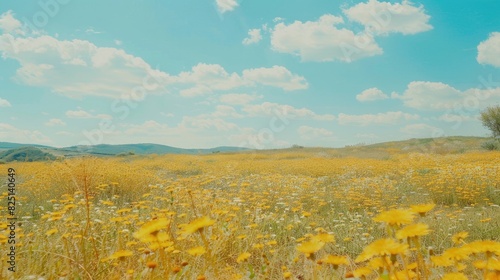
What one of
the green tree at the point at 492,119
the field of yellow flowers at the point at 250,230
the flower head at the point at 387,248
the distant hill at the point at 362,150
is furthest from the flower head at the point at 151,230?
the green tree at the point at 492,119

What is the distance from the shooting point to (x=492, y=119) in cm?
3294

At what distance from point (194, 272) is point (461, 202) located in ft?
23.9

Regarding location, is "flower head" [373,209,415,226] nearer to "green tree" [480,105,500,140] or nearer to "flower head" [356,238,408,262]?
"flower head" [356,238,408,262]

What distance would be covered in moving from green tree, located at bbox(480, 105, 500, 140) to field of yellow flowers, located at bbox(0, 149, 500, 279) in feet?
84.9

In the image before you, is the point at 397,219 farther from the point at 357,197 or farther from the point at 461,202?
the point at 461,202

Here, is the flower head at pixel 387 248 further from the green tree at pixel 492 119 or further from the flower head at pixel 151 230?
the green tree at pixel 492 119

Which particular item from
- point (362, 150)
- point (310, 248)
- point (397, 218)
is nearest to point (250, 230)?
point (310, 248)

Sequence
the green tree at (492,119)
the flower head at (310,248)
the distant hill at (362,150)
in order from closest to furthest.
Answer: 1. the flower head at (310,248)
2. the distant hill at (362,150)
3. the green tree at (492,119)

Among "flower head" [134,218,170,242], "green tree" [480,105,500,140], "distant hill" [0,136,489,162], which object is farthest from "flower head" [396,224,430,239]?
"green tree" [480,105,500,140]

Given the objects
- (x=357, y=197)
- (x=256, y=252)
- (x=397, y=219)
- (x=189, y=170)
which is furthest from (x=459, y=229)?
(x=189, y=170)

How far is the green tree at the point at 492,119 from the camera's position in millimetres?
32647

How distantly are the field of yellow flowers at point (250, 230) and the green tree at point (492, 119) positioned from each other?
25.9 m

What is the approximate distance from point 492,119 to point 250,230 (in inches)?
1439

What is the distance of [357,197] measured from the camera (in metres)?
7.60
